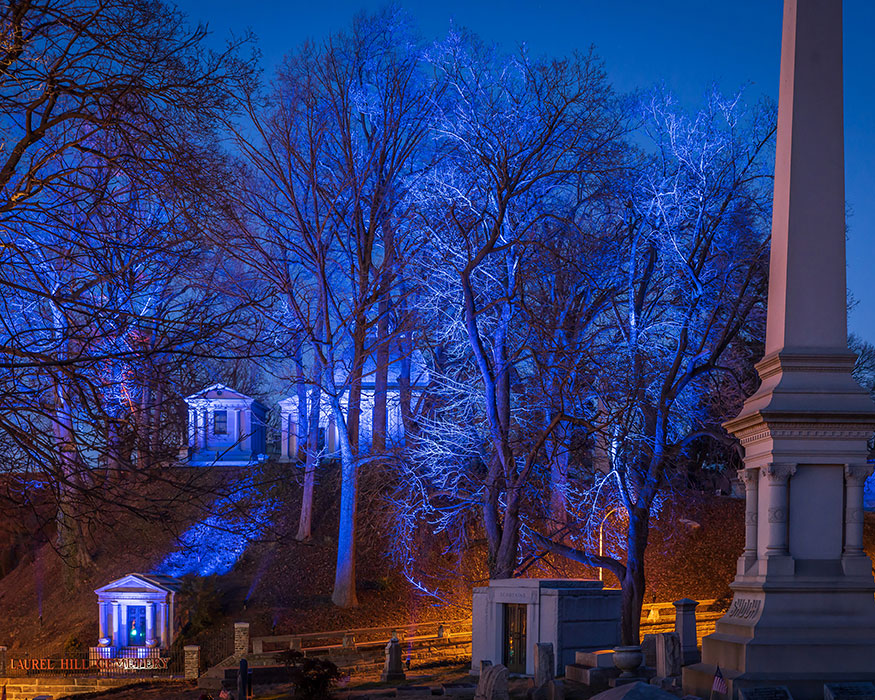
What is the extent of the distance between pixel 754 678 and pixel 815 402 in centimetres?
383

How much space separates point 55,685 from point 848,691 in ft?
65.4

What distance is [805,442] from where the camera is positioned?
12602 millimetres

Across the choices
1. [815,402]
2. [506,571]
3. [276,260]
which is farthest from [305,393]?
[815,402]

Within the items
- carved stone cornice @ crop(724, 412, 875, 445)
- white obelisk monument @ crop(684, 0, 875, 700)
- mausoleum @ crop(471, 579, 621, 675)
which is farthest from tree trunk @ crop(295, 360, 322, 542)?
carved stone cornice @ crop(724, 412, 875, 445)

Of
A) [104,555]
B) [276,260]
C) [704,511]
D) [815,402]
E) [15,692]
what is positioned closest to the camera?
[815,402]

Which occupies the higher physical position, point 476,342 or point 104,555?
point 476,342

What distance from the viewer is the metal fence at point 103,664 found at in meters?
24.6

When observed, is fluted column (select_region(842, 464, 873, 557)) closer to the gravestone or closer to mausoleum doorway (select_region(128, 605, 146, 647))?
the gravestone

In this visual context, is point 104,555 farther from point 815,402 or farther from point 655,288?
point 815,402

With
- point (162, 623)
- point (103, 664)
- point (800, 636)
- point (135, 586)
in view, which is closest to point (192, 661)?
point (162, 623)

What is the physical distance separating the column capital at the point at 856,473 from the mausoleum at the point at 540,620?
790 cm

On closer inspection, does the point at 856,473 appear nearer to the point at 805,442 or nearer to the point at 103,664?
the point at 805,442

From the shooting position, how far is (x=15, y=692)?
77.1 ft

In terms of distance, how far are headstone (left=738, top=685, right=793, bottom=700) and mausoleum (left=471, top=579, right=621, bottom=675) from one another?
7326 mm
